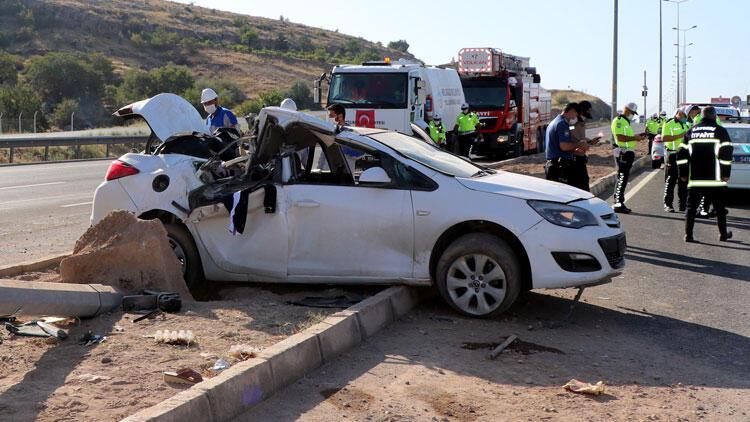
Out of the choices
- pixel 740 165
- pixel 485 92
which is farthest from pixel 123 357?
pixel 485 92

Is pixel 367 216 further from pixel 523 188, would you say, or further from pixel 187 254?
pixel 187 254

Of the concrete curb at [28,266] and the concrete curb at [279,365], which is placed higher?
the concrete curb at [28,266]

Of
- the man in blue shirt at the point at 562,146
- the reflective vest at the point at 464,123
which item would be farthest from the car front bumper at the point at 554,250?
the reflective vest at the point at 464,123

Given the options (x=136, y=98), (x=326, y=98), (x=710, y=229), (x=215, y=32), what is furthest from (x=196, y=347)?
(x=215, y=32)

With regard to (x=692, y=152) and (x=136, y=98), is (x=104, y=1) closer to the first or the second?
(x=136, y=98)

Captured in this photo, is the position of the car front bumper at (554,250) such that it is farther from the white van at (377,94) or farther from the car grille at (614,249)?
the white van at (377,94)

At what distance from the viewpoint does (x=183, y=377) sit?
5.18 meters

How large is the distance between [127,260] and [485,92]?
2277 centimetres

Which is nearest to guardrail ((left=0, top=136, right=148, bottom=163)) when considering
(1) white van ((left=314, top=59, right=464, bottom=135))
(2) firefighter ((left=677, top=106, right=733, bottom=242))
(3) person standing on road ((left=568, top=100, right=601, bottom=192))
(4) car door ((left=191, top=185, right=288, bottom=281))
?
(1) white van ((left=314, top=59, right=464, bottom=135))

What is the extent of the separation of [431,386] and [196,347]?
153 cm

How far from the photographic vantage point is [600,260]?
24.0 feet

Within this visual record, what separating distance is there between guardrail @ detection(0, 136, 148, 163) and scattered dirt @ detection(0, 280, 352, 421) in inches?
915

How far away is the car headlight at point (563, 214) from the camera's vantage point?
7.29 metres

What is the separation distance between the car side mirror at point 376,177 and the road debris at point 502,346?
161cm
